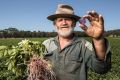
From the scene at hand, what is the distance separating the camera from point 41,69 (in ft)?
13.5

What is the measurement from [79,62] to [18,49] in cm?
95

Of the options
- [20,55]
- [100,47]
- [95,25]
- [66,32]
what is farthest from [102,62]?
[20,55]

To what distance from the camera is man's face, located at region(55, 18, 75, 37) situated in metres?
4.79

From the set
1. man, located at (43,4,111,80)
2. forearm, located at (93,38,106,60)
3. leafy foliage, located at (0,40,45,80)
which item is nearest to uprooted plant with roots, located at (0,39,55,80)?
leafy foliage, located at (0,40,45,80)

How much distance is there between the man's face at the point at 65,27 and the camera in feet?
15.7

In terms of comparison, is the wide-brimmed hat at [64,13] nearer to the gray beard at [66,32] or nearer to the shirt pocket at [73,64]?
the gray beard at [66,32]

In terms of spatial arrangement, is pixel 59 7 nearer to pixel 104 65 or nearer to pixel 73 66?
pixel 73 66

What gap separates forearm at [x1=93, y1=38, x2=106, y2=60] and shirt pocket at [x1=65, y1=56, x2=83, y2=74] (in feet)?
2.49

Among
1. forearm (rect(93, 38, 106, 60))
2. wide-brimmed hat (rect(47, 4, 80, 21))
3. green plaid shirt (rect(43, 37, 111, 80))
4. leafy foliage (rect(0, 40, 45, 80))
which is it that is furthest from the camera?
wide-brimmed hat (rect(47, 4, 80, 21))

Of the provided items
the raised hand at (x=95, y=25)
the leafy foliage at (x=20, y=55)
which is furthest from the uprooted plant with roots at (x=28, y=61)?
the raised hand at (x=95, y=25)

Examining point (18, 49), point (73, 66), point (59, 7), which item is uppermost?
point (59, 7)

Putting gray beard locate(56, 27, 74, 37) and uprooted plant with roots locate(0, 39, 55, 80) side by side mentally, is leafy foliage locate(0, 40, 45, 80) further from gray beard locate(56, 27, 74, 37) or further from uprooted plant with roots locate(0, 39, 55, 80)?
gray beard locate(56, 27, 74, 37)

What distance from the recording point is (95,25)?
3721 millimetres

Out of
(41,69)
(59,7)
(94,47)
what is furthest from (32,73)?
(59,7)
